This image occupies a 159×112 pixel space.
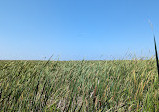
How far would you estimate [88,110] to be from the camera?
1.76m

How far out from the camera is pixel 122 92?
2.45m

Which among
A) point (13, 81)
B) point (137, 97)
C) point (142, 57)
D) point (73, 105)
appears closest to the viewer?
point (73, 105)

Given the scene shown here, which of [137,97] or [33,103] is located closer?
[33,103]

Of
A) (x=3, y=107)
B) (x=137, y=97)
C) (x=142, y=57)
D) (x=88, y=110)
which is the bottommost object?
(x=3, y=107)

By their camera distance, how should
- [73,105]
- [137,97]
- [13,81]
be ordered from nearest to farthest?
[73,105] → [137,97] → [13,81]

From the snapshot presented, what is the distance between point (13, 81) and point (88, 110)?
1862 millimetres

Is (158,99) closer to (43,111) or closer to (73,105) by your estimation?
(73,105)

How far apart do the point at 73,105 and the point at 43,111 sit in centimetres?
47

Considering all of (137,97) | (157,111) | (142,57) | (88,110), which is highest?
(142,57)

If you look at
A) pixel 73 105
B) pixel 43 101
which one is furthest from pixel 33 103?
pixel 73 105

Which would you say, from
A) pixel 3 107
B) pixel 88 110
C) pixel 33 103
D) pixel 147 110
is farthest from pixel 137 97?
pixel 3 107

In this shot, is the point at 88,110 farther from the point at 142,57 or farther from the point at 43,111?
the point at 142,57

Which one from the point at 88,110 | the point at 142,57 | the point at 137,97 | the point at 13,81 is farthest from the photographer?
the point at 142,57

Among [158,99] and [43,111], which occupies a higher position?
[158,99]
